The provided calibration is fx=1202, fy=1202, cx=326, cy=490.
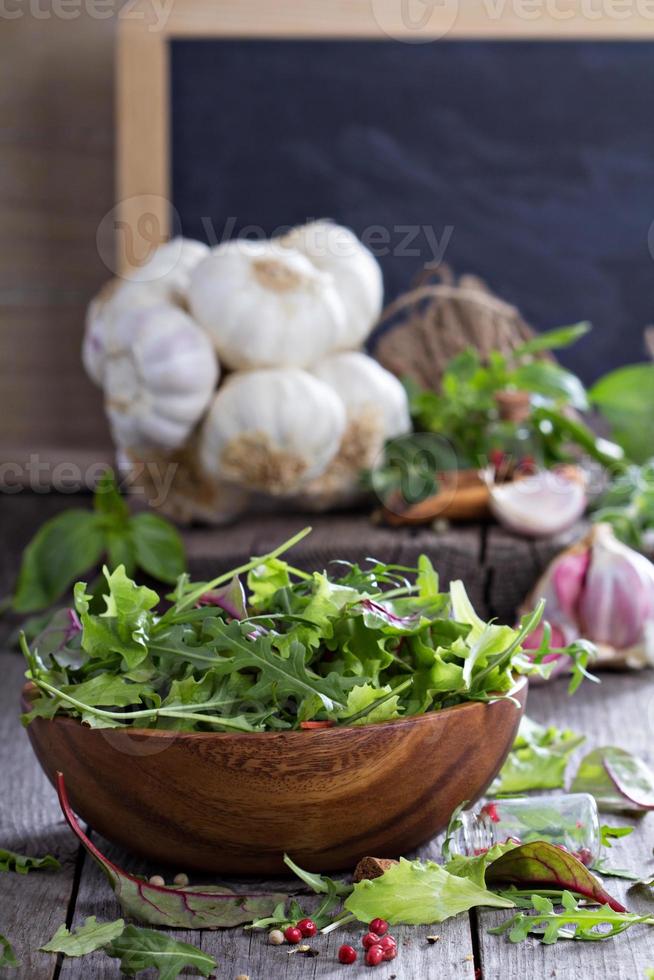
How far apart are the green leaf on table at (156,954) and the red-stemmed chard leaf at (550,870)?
0.43ft

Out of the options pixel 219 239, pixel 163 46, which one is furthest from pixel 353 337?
pixel 163 46

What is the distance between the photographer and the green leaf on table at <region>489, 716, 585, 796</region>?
24.8 inches

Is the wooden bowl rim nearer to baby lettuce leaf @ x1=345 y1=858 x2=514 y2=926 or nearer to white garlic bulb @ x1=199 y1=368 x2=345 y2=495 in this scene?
baby lettuce leaf @ x1=345 y1=858 x2=514 y2=926

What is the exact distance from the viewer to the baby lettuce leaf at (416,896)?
→ 1.55 feet

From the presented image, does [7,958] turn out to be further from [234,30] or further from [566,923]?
[234,30]

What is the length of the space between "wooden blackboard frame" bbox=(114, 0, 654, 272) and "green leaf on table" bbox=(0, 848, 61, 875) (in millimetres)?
939

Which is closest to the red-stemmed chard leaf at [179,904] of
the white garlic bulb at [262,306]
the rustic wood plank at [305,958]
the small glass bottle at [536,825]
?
the rustic wood plank at [305,958]

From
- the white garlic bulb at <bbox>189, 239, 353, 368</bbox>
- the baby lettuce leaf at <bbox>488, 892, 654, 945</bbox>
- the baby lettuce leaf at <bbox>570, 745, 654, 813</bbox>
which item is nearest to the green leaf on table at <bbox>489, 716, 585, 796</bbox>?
the baby lettuce leaf at <bbox>570, 745, 654, 813</bbox>

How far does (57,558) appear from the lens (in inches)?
36.1

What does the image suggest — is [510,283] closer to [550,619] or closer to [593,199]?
[593,199]

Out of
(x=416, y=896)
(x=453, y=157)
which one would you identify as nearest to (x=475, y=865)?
(x=416, y=896)

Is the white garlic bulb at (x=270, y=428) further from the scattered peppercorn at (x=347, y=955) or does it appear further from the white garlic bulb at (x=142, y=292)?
the scattered peppercorn at (x=347, y=955)

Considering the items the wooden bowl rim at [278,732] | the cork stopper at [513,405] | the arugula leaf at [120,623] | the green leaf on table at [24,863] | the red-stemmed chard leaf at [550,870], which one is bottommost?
the green leaf on table at [24,863]

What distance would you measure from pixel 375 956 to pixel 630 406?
0.69 m
